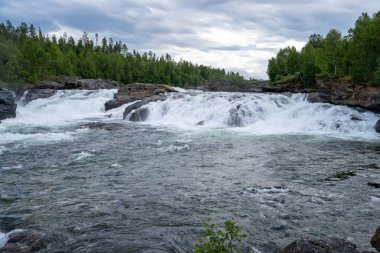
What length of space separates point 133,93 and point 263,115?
55.6 feet

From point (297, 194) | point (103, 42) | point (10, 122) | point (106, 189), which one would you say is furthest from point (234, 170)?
point (103, 42)

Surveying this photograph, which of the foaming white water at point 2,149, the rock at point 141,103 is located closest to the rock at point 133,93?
the rock at point 141,103

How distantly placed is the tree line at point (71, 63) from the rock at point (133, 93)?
1136 inches

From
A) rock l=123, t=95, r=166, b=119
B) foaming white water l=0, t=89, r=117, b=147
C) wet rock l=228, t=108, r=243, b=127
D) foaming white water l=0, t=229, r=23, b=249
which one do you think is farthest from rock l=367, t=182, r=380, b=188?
rock l=123, t=95, r=166, b=119

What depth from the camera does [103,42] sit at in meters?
147

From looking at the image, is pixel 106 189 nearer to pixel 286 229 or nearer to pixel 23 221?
pixel 23 221

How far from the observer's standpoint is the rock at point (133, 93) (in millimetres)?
41219

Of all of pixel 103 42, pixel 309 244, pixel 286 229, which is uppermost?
pixel 103 42

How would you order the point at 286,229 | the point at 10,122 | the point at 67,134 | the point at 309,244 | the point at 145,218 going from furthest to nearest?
1. the point at 10,122
2. the point at 67,134
3. the point at 145,218
4. the point at 286,229
5. the point at 309,244

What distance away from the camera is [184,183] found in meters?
13.5

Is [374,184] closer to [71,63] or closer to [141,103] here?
[141,103]

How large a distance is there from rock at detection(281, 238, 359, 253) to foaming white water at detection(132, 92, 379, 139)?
20.8 meters

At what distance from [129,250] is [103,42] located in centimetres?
14762

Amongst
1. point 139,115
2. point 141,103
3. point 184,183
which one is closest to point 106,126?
point 139,115
